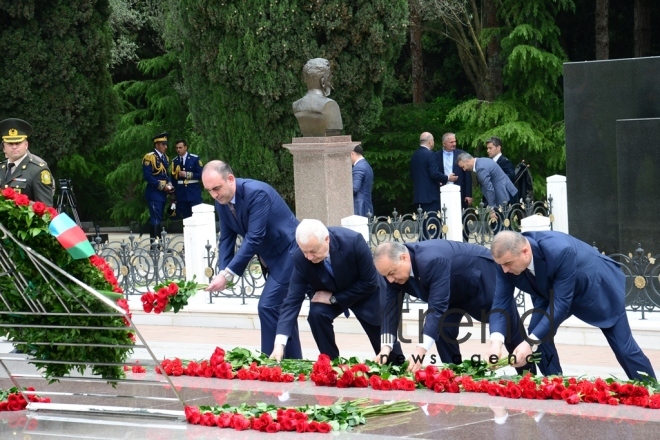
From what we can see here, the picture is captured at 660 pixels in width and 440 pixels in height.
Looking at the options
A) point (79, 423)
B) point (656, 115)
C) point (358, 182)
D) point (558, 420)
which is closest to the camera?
point (558, 420)

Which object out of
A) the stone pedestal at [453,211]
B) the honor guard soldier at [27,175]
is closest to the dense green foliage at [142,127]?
the stone pedestal at [453,211]

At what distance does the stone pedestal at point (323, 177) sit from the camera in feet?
47.1

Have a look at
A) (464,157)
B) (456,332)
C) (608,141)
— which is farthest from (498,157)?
(456,332)

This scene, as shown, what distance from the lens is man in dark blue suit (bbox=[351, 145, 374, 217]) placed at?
16.3 m

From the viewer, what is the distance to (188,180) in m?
20.2

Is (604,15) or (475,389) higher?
(604,15)

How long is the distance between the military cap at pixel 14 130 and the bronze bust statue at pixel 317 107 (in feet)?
15.0

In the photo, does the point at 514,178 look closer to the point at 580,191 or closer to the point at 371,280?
the point at 580,191

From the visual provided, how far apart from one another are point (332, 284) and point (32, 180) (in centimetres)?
345

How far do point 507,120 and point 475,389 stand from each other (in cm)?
1897

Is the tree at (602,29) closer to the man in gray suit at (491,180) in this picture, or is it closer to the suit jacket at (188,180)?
the man in gray suit at (491,180)

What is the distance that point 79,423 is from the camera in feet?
19.9

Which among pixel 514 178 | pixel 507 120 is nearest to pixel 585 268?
pixel 514 178

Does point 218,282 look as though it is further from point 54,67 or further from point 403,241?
point 54,67
